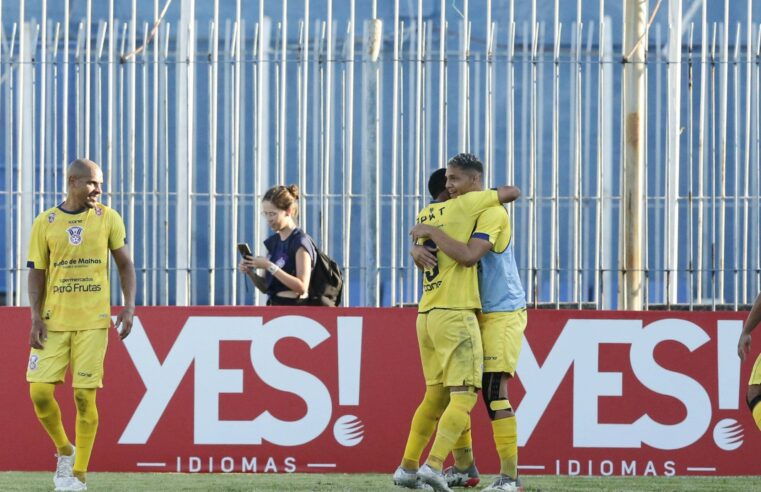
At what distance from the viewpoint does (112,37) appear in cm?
894

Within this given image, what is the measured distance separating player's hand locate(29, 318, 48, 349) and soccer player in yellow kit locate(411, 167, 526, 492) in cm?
178

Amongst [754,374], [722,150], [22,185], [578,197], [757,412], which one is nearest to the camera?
[757,412]

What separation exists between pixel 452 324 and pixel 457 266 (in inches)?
10.8

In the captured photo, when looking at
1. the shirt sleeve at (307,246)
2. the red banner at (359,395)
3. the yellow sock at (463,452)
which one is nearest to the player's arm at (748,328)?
the yellow sock at (463,452)

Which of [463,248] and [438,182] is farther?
[438,182]

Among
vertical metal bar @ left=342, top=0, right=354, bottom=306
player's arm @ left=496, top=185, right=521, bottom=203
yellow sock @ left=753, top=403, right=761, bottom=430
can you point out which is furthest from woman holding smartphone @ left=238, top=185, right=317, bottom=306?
yellow sock @ left=753, top=403, right=761, bottom=430

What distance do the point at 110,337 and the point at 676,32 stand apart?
485 cm

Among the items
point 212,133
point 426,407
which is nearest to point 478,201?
point 426,407

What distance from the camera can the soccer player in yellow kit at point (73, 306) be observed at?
21.9 ft

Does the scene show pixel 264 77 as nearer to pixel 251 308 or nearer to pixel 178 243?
pixel 178 243

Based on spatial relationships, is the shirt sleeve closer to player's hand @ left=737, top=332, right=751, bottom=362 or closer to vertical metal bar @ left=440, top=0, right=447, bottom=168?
vertical metal bar @ left=440, top=0, right=447, bottom=168

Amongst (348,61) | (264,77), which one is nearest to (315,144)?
(264,77)

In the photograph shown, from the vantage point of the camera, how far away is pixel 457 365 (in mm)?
6398

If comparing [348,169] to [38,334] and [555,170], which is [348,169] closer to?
[555,170]
